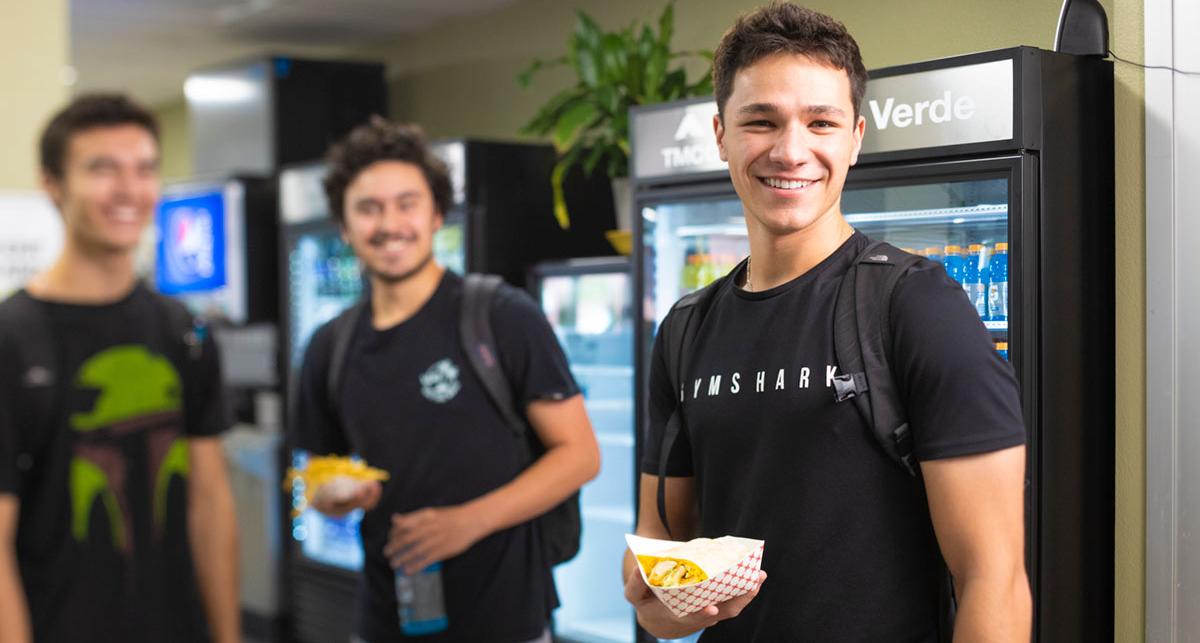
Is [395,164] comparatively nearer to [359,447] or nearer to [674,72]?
[359,447]

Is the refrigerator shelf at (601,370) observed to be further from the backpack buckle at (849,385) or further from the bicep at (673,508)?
the backpack buckle at (849,385)

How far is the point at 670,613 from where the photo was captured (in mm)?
1643

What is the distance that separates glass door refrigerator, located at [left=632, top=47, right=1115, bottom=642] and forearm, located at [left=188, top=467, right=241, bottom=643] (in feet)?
6.00

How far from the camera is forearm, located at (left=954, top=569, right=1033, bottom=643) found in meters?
1.53

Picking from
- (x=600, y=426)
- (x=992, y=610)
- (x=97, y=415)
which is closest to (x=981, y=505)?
(x=992, y=610)

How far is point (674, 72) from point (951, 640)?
2341mm

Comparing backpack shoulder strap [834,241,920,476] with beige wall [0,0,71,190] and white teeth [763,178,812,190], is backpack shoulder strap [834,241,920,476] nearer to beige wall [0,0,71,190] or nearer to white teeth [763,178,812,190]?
white teeth [763,178,812,190]

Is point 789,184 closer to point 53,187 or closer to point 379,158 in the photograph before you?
point 53,187

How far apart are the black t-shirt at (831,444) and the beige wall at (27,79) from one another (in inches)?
39.6

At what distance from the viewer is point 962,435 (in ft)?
4.96

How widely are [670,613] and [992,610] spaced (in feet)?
1.34

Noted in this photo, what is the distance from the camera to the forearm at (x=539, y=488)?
99.7 inches

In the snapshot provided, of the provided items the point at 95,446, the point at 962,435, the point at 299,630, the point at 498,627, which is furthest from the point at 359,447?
the point at 299,630

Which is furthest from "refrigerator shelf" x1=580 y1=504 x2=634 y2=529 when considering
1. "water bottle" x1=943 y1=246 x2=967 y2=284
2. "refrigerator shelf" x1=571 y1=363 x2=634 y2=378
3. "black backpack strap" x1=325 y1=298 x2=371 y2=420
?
"water bottle" x1=943 y1=246 x2=967 y2=284
